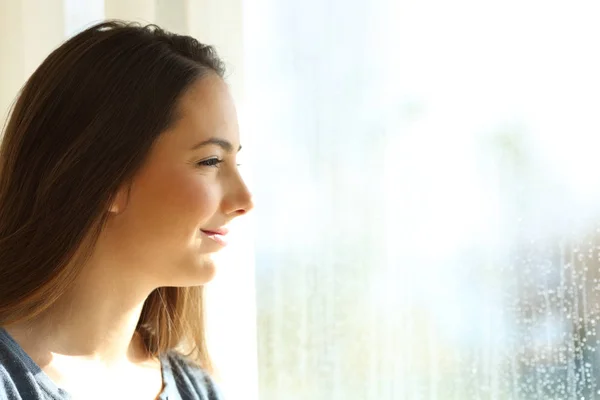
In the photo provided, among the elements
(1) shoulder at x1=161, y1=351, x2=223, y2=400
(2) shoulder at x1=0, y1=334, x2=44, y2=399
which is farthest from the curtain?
(2) shoulder at x1=0, y1=334, x2=44, y2=399

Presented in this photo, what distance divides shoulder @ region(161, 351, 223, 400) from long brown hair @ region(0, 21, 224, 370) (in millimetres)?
282

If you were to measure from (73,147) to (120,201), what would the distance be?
100 mm

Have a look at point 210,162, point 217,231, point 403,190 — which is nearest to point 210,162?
point 210,162

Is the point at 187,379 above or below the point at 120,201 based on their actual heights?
below

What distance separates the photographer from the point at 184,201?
4.01ft

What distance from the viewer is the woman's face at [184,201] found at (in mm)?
1229

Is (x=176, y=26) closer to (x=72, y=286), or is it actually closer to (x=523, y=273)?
(x=72, y=286)

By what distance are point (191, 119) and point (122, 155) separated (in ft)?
0.37

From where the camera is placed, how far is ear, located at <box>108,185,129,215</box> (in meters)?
1.23

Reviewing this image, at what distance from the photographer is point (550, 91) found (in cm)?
131

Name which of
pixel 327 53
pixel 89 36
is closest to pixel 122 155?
pixel 89 36

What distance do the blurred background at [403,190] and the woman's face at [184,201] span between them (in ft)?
0.70

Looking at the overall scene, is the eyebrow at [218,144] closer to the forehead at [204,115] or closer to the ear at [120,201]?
the forehead at [204,115]

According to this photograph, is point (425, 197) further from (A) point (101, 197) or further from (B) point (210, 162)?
(A) point (101, 197)
